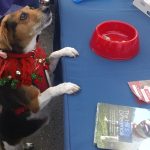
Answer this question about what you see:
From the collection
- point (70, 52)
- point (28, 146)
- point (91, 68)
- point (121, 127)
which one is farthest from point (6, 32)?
point (28, 146)

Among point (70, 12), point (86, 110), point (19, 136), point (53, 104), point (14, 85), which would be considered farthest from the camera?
point (53, 104)

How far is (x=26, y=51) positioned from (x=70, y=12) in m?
0.39

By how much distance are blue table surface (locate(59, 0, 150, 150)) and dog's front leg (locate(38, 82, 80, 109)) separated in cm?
2

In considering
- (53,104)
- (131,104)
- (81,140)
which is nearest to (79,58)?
(131,104)

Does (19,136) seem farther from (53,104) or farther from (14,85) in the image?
(53,104)

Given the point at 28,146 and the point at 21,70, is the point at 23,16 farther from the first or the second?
the point at 28,146

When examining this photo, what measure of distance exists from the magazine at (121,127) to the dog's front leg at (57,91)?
0.12 metres

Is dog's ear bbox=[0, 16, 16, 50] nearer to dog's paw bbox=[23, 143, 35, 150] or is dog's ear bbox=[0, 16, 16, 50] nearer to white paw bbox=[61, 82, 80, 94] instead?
white paw bbox=[61, 82, 80, 94]

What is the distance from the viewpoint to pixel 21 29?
4.54ft

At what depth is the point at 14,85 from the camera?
130cm

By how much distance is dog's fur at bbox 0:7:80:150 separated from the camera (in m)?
1.34

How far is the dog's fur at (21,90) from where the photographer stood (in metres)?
1.34

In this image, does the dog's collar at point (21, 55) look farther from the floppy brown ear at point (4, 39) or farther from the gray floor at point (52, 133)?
the gray floor at point (52, 133)

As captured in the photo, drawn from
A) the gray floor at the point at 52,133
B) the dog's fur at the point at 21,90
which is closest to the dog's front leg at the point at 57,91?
the dog's fur at the point at 21,90
